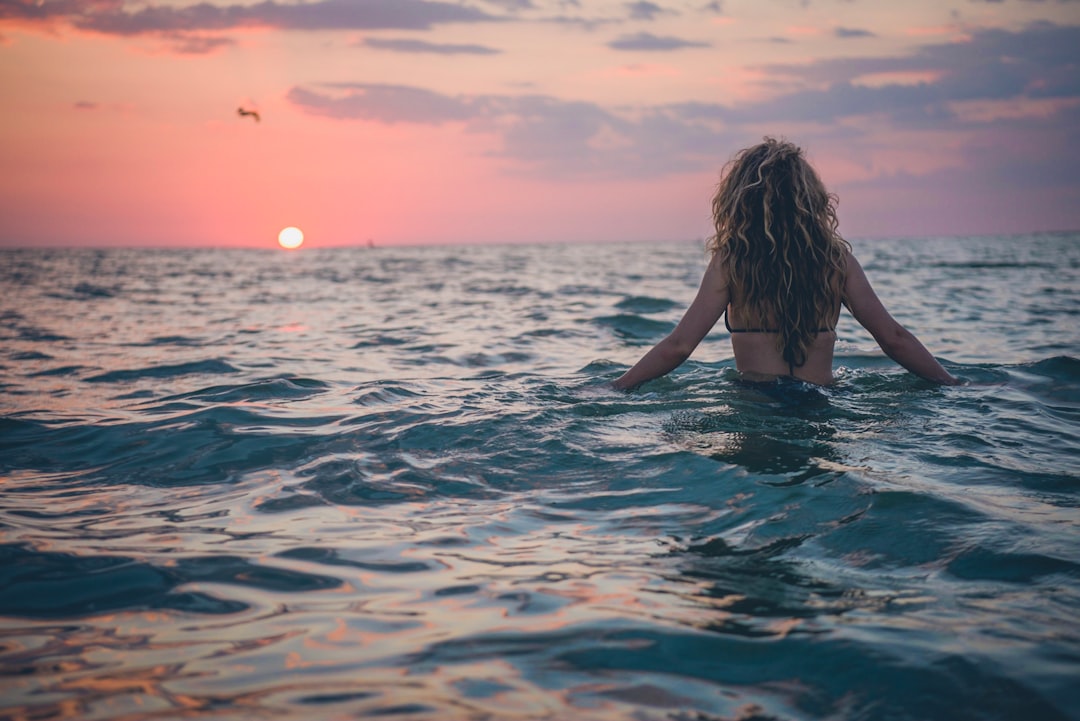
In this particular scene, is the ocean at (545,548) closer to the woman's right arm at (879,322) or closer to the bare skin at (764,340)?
the bare skin at (764,340)

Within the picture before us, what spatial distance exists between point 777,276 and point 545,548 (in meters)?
2.61

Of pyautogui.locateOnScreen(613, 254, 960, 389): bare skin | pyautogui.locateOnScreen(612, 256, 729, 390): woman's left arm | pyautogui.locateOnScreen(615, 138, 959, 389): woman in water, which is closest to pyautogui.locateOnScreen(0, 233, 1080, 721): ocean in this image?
pyautogui.locateOnScreen(613, 254, 960, 389): bare skin

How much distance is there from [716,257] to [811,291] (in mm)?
610

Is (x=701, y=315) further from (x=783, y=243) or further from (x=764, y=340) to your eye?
(x=783, y=243)

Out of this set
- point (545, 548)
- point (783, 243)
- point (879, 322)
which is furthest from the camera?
point (879, 322)

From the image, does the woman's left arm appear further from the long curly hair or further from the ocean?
the ocean

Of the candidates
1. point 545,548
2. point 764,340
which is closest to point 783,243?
point 764,340

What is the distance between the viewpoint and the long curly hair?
5.00 m

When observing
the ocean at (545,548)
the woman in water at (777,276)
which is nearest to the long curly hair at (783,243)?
the woman in water at (777,276)

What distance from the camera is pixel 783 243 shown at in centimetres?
500

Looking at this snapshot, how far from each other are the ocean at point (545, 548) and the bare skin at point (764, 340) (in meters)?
0.16

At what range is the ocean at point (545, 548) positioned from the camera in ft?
7.21

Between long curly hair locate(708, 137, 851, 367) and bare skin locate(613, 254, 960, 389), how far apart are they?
4.2 inches

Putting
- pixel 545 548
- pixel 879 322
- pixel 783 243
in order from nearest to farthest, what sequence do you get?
1. pixel 545 548
2. pixel 783 243
3. pixel 879 322
